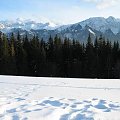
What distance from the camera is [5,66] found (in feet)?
216

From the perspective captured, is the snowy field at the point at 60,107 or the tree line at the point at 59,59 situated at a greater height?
the tree line at the point at 59,59

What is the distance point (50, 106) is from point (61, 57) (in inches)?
2464

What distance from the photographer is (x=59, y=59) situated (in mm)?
71125

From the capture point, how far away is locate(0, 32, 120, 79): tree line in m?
66.6

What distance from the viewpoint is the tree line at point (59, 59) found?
66625mm

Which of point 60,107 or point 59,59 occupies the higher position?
point 59,59

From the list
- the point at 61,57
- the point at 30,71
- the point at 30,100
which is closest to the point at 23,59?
the point at 30,71

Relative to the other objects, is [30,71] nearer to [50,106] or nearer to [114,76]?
[114,76]

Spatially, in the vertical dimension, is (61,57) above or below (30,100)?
above

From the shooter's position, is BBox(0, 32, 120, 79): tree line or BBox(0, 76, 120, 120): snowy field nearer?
BBox(0, 76, 120, 120): snowy field

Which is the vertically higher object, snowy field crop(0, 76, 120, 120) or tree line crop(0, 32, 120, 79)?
tree line crop(0, 32, 120, 79)

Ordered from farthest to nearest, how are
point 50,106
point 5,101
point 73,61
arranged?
point 73,61
point 5,101
point 50,106

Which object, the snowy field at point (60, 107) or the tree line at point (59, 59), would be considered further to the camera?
the tree line at point (59, 59)

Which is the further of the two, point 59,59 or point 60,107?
point 59,59
